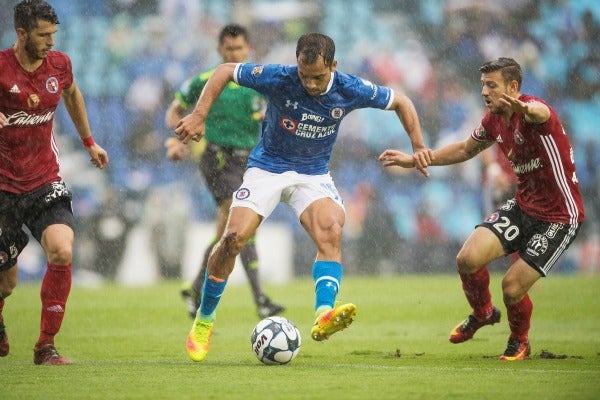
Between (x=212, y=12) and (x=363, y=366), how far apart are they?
1338 cm

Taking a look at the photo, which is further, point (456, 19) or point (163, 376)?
point (456, 19)

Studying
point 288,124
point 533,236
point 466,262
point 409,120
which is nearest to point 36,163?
point 288,124

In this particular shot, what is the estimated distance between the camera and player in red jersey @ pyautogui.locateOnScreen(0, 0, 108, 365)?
6781mm

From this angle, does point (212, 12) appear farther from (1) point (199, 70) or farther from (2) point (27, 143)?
(2) point (27, 143)

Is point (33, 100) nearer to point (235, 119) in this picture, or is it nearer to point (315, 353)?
point (315, 353)

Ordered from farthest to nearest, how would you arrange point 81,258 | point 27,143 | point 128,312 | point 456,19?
point 456,19
point 81,258
point 128,312
point 27,143

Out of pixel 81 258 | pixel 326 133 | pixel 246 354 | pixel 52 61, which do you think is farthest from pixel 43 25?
pixel 81 258

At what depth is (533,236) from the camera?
718 cm

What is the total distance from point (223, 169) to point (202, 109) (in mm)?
3246

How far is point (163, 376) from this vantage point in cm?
606

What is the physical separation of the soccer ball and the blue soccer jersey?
3.95 feet

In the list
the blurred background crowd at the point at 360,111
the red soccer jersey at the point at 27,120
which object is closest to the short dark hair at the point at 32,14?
the red soccer jersey at the point at 27,120

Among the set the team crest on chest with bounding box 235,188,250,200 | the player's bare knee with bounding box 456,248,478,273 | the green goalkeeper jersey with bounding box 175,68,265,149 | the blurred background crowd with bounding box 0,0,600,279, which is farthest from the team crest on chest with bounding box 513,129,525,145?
the blurred background crowd with bounding box 0,0,600,279

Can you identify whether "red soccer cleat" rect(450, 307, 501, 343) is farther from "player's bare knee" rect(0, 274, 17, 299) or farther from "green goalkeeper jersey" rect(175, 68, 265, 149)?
A: "green goalkeeper jersey" rect(175, 68, 265, 149)
